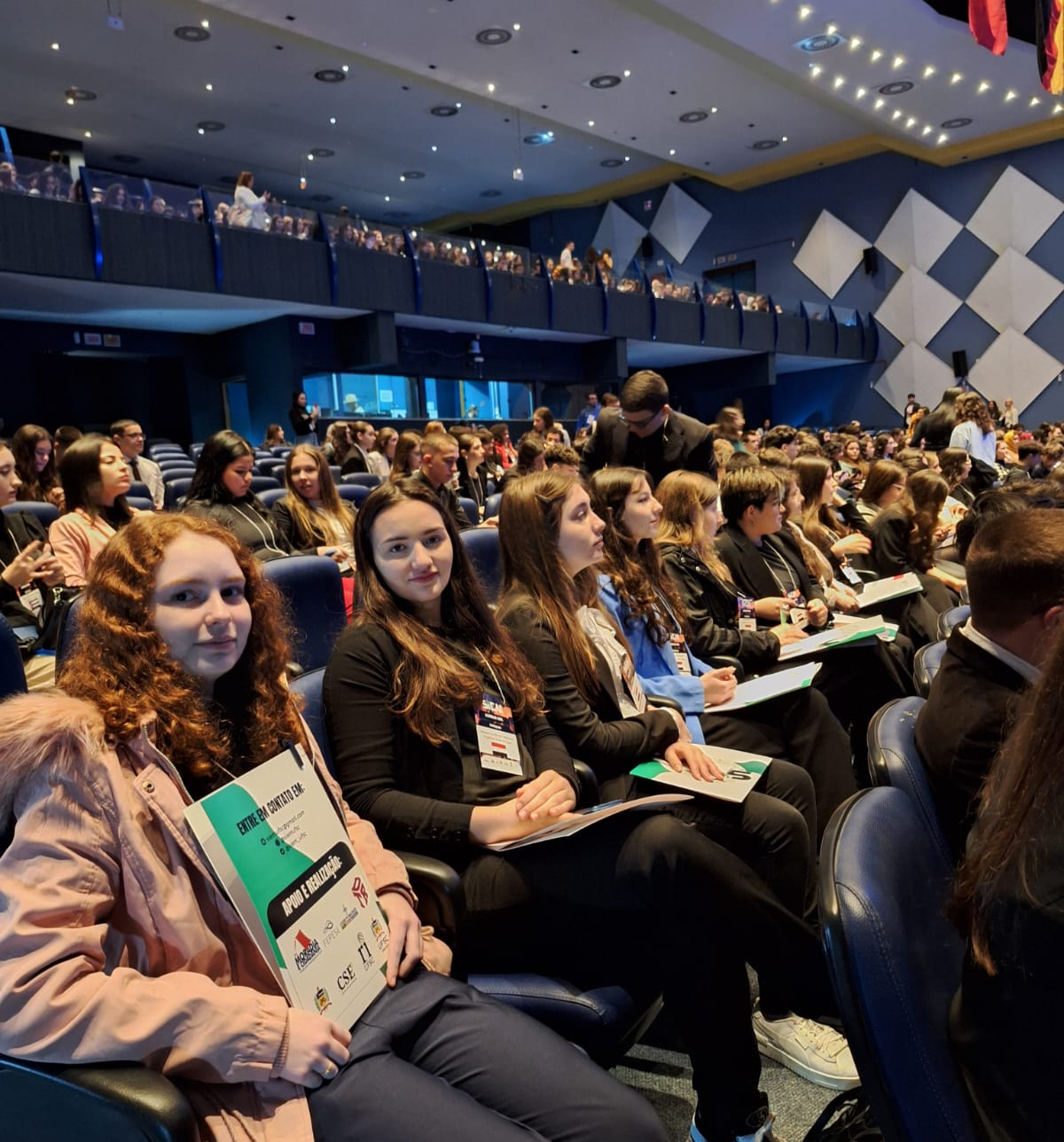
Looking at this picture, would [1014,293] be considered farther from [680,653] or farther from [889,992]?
[889,992]

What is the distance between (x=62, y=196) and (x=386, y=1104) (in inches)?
396

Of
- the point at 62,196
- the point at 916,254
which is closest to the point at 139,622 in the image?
the point at 62,196

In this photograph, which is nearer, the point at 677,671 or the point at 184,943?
the point at 184,943

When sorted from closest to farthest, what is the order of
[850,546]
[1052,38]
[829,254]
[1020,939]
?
[1020,939], [850,546], [1052,38], [829,254]

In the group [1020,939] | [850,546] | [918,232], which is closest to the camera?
[1020,939]

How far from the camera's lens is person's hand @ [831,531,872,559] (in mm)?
A: 4172

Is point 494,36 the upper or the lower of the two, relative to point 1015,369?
upper

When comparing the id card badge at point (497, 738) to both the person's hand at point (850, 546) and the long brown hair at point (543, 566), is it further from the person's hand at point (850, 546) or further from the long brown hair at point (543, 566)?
the person's hand at point (850, 546)

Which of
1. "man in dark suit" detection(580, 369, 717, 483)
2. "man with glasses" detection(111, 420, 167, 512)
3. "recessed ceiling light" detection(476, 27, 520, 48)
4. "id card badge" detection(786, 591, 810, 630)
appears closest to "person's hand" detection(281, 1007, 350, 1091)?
"id card badge" detection(786, 591, 810, 630)

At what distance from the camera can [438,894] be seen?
1.58 meters

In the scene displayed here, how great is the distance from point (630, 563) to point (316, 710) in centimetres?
123

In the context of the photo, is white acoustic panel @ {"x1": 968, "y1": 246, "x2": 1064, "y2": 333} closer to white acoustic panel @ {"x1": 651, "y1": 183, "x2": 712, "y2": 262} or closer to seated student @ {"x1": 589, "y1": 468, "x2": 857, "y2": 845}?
white acoustic panel @ {"x1": 651, "y1": 183, "x2": 712, "y2": 262}

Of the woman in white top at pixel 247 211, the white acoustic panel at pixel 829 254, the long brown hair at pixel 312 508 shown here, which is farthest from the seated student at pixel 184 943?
the white acoustic panel at pixel 829 254

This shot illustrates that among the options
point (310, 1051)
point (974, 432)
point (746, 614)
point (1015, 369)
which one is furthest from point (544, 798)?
point (1015, 369)
